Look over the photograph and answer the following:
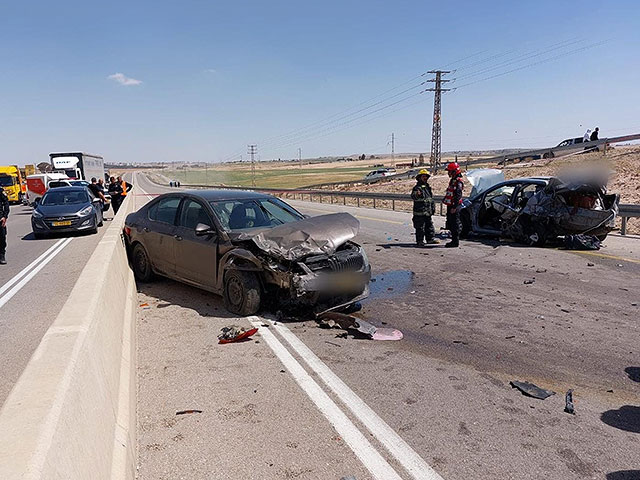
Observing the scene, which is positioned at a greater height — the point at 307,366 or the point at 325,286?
the point at 325,286

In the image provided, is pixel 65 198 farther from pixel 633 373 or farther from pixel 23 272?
pixel 633 373

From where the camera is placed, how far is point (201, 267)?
22.6 ft

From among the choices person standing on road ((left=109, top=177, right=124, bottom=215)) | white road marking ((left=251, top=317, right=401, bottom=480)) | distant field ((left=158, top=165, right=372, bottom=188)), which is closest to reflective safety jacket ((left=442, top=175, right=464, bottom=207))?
white road marking ((left=251, top=317, right=401, bottom=480))

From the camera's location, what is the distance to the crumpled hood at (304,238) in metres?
5.97

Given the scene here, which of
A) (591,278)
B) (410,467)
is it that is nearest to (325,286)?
(410,467)

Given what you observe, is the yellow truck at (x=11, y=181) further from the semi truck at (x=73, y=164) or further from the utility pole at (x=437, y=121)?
the utility pole at (x=437, y=121)

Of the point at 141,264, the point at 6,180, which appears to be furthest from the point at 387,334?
the point at 6,180

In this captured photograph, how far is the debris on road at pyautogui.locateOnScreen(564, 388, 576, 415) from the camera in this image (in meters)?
3.88

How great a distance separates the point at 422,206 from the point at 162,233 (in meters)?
6.08

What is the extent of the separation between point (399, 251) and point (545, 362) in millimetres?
6755

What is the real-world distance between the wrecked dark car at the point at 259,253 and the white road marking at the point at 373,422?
0.97 meters

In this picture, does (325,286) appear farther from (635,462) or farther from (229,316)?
(635,462)

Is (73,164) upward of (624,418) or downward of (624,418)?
upward

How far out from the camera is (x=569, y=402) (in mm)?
4004
